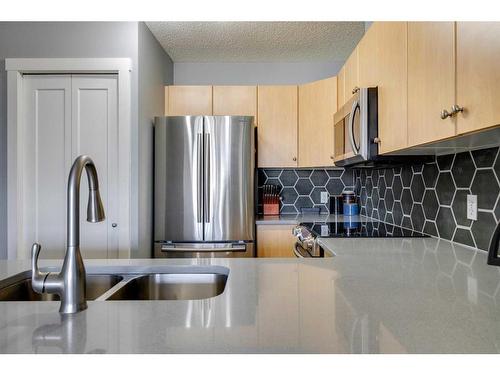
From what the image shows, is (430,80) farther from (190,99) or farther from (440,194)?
(190,99)

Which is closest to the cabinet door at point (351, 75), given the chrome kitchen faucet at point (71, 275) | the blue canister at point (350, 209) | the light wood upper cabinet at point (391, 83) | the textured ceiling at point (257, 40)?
the light wood upper cabinet at point (391, 83)

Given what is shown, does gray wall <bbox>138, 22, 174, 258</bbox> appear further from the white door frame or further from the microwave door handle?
the microwave door handle

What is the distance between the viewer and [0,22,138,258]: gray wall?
268 cm

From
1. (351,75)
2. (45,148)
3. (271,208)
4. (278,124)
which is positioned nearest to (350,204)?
(271,208)

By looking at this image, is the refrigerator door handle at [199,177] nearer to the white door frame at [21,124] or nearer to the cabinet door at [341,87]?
the white door frame at [21,124]

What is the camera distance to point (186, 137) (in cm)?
299

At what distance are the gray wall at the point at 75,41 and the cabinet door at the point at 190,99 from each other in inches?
27.7

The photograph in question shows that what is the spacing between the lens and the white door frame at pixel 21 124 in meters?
2.67

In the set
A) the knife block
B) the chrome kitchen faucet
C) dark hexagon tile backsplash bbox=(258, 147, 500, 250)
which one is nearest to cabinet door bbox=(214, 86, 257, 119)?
the knife block

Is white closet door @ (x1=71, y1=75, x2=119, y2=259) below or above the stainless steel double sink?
above

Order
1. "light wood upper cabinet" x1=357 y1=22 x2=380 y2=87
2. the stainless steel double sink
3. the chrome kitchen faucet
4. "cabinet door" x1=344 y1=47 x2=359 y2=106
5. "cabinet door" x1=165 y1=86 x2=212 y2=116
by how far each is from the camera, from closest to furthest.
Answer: the chrome kitchen faucet < the stainless steel double sink < "light wood upper cabinet" x1=357 y1=22 x2=380 y2=87 < "cabinet door" x1=344 y1=47 x2=359 y2=106 < "cabinet door" x1=165 y1=86 x2=212 y2=116

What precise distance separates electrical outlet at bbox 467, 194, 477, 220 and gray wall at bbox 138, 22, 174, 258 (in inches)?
81.7

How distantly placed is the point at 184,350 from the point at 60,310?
347 millimetres

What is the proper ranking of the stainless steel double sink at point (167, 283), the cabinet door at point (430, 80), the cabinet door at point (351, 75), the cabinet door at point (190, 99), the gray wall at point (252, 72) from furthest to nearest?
the gray wall at point (252, 72)
the cabinet door at point (190, 99)
the cabinet door at point (351, 75)
the stainless steel double sink at point (167, 283)
the cabinet door at point (430, 80)
